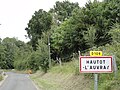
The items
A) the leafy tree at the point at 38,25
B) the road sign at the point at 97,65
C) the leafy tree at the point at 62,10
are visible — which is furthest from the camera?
the leafy tree at the point at 38,25

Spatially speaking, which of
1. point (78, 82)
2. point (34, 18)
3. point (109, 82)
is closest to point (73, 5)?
point (34, 18)

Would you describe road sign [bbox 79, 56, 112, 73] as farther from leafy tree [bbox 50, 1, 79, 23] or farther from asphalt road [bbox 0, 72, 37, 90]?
leafy tree [bbox 50, 1, 79, 23]

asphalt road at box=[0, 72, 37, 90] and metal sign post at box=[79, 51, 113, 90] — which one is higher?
metal sign post at box=[79, 51, 113, 90]

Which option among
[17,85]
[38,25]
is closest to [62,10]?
[38,25]

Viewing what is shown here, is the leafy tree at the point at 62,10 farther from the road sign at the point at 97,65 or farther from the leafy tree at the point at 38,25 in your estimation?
Result: the road sign at the point at 97,65

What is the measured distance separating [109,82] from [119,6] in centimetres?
2005

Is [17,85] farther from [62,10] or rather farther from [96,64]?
[62,10]

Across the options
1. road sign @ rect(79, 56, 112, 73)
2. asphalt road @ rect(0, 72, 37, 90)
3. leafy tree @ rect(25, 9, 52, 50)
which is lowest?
asphalt road @ rect(0, 72, 37, 90)

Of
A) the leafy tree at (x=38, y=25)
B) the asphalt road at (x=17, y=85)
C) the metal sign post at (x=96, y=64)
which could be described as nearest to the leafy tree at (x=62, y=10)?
the leafy tree at (x=38, y=25)

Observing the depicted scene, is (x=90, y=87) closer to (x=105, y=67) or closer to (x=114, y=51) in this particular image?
(x=114, y=51)

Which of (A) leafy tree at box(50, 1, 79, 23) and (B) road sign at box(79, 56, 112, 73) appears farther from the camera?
(A) leafy tree at box(50, 1, 79, 23)

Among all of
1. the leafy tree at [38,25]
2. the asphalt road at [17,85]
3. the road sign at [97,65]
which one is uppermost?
the leafy tree at [38,25]

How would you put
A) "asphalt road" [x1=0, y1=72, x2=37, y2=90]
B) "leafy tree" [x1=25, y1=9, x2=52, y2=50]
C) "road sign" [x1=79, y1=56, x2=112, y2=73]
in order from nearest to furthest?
"road sign" [x1=79, y1=56, x2=112, y2=73] → "asphalt road" [x1=0, y1=72, x2=37, y2=90] → "leafy tree" [x1=25, y1=9, x2=52, y2=50]

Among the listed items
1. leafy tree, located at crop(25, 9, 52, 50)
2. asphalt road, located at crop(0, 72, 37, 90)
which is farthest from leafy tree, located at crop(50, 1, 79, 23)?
asphalt road, located at crop(0, 72, 37, 90)
